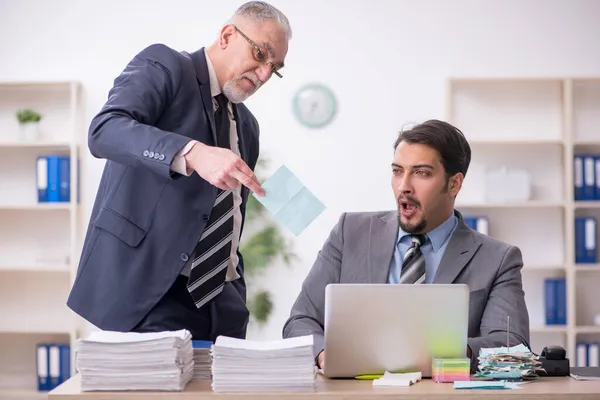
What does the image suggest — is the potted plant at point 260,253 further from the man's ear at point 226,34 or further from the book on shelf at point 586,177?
the man's ear at point 226,34

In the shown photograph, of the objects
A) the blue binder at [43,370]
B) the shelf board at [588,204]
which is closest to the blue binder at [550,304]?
the shelf board at [588,204]

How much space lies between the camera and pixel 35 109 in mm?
6004

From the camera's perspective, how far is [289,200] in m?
2.11

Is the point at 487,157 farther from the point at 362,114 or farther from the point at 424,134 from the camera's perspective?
the point at 424,134

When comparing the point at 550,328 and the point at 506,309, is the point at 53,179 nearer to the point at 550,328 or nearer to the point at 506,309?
the point at 550,328

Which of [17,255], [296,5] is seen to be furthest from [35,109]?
[296,5]

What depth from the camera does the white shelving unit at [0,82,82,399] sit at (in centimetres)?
596

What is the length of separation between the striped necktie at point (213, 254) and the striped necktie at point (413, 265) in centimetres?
58

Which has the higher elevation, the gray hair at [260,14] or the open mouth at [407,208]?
the gray hair at [260,14]

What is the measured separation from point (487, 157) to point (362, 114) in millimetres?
895

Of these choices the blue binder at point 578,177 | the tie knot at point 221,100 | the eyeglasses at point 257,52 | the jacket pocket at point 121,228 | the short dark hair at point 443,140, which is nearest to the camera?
the jacket pocket at point 121,228

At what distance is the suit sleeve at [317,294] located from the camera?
2691 mm

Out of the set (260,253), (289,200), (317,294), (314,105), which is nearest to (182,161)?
(289,200)

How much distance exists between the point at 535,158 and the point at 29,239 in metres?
3.49
